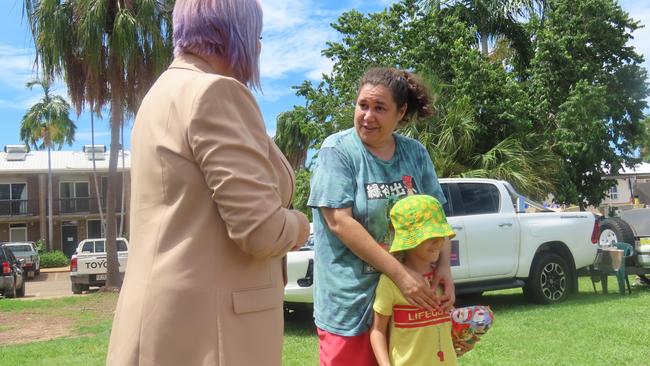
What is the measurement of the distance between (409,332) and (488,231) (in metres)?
5.83

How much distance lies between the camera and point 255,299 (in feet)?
5.60

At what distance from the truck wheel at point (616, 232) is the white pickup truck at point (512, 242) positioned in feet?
7.22

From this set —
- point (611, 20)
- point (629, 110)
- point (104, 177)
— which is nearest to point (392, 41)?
point (611, 20)

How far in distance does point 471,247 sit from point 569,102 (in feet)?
38.8

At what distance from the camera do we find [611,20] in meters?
20.2

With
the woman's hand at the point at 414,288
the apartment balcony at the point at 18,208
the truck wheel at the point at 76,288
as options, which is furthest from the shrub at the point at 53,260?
the woman's hand at the point at 414,288

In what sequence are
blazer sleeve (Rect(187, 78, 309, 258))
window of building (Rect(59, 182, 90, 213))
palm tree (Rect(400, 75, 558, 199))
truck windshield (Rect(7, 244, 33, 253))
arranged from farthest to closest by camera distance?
1. window of building (Rect(59, 182, 90, 213))
2. truck windshield (Rect(7, 244, 33, 253))
3. palm tree (Rect(400, 75, 558, 199))
4. blazer sleeve (Rect(187, 78, 309, 258))

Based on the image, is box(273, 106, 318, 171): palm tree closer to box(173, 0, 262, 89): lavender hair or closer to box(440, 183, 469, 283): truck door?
box(440, 183, 469, 283): truck door

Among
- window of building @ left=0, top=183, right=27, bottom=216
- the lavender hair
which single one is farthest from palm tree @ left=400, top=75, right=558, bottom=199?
window of building @ left=0, top=183, right=27, bottom=216

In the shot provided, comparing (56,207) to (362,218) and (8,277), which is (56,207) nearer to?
(8,277)

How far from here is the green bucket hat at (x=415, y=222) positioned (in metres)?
2.43

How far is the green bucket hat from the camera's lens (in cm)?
243

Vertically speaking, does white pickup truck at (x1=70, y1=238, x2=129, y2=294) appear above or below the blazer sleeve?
below

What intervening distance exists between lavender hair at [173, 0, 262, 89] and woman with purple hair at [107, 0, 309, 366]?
30 mm
